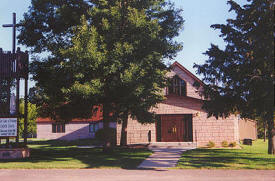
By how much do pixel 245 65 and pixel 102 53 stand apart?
7752 mm

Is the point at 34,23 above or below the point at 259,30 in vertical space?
above

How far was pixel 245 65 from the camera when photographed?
14.7 m

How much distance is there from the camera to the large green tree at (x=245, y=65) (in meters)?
13.6

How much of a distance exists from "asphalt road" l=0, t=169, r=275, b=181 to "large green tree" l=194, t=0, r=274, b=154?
3.74m

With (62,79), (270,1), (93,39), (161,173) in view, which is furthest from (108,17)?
(161,173)

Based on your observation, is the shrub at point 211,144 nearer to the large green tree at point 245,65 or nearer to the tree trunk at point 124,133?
the tree trunk at point 124,133

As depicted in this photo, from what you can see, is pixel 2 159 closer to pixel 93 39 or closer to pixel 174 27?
pixel 93 39

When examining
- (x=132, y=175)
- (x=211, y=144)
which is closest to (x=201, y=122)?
(x=211, y=144)

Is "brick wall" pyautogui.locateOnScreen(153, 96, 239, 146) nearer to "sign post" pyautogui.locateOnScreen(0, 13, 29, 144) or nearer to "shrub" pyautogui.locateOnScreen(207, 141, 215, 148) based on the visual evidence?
"shrub" pyautogui.locateOnScreen(207, 141, 215, 148)

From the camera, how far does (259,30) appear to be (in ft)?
49.0

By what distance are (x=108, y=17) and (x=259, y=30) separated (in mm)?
8954

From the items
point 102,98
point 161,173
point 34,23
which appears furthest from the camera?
point 34,23

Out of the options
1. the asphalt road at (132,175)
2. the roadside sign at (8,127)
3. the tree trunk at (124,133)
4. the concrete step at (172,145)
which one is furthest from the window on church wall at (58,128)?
the asphalt road at (132,175)

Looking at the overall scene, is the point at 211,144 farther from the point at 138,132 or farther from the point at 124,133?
the point at 124,133
